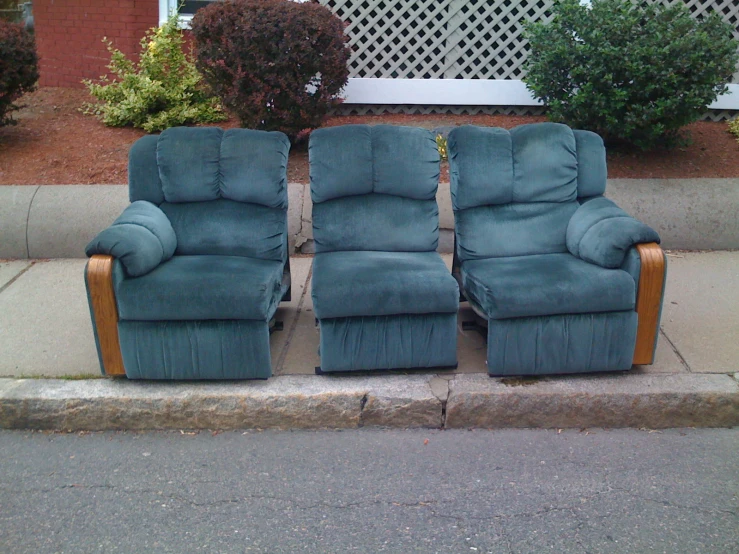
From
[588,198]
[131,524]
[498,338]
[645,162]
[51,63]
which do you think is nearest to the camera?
[131,524]

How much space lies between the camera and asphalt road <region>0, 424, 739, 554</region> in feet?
10.5

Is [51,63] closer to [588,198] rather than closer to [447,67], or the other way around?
[447,67]

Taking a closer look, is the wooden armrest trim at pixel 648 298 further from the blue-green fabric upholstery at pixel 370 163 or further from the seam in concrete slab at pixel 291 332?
the seam in concrete slab at pixel 291 332

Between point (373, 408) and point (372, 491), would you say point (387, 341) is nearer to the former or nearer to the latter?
point (373, 408)

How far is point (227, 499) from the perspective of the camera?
3510mm

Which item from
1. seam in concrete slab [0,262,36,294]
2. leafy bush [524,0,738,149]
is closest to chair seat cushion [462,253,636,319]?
leafy bush [524,0,738,149]

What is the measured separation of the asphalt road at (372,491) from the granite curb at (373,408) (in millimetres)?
73

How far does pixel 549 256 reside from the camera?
4773 millimetres

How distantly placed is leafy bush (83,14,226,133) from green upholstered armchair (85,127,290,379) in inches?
110

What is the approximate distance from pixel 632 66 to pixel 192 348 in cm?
425

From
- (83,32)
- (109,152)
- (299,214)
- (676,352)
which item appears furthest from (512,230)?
(83,32)

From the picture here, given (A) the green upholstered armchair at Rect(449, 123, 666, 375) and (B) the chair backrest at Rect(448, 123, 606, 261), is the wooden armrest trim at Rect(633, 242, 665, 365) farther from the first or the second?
(B) the chair backrest at Rect(448, 123, 606, 261)

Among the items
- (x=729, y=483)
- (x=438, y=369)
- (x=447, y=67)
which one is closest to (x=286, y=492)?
(x=438, y=369)

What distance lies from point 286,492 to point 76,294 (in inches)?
109
